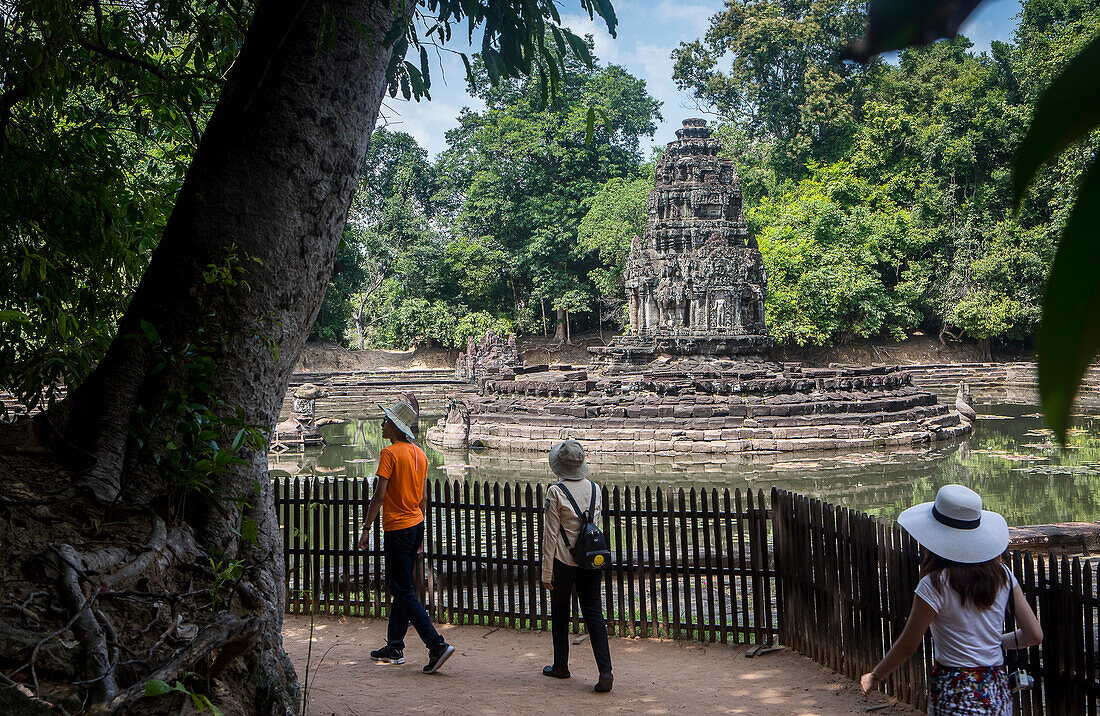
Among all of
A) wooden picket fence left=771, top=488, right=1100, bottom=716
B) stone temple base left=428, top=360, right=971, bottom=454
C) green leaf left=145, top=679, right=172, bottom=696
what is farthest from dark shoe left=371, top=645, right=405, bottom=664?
stone temple base left=428, top=360, right=971, bottom=454

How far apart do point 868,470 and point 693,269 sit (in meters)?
10.6

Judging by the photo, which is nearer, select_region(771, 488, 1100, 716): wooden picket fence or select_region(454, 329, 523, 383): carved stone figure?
select_region(771, 488, 1100, 716): wooden picket fence

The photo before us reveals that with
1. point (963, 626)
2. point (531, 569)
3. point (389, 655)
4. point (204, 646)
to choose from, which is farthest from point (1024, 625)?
point (531, 569)

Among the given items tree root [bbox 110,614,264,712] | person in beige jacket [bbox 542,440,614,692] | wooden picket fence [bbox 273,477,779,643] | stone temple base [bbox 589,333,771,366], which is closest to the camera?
tree root [bbox 110,614,264,712]

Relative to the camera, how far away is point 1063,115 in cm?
52

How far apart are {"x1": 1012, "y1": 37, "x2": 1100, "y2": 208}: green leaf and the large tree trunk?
10.0 ft

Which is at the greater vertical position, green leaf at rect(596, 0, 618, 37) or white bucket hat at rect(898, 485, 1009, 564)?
green leaf at rect(596, 0, 618, 37)

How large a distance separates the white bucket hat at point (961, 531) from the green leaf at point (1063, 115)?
9.35 feet

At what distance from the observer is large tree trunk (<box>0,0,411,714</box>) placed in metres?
3.19

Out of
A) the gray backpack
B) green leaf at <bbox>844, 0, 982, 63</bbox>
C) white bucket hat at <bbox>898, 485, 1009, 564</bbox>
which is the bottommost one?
the gray backpack

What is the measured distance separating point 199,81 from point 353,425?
848 inches

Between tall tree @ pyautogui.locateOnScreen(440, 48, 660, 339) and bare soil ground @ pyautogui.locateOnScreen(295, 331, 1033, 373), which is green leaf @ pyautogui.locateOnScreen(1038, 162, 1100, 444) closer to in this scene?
bare soil ground @ pyautogui.locateOnScreen(295, 331, 1033, 373)

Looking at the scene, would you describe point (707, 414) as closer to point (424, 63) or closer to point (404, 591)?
→ point (404, 591)

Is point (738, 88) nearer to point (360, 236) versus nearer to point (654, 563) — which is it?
point (360, 236)
